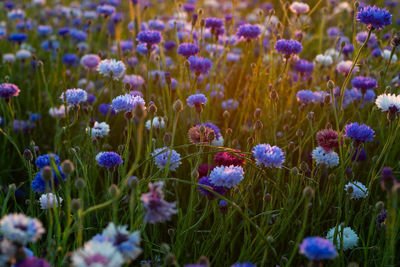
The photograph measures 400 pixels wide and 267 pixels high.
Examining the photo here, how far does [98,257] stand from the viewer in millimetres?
728

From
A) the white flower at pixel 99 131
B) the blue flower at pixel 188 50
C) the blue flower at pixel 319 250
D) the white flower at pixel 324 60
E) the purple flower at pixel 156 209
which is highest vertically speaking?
the blue flower at pixel 188 50

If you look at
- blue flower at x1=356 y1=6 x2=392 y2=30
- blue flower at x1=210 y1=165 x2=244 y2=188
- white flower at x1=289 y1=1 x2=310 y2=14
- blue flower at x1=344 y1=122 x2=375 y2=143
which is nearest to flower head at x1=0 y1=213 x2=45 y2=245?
blue flower at x1=210 y1=165 x2=244 y2=188

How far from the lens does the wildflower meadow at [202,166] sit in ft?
3.21

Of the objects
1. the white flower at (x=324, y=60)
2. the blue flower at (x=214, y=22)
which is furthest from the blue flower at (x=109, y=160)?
the white flower at (x=324, y=60)

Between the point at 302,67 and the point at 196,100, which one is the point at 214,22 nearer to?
the point at 302,67

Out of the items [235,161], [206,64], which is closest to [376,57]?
[206,64]

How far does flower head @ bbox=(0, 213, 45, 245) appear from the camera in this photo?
0.79 meters

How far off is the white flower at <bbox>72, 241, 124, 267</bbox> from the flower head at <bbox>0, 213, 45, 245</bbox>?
12 cm

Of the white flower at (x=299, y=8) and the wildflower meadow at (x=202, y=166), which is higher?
the white flower at (x=299, y=8)

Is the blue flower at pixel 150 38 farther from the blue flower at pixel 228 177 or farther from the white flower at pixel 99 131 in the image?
the blue flower at pixel 228 177

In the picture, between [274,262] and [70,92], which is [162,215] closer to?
[274,262]

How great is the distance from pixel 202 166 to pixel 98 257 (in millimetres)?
819

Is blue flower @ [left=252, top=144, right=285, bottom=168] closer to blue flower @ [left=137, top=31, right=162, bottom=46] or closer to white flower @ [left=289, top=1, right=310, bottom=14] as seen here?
blue flower @ [left=137, top=31, right=162, bottom=46]

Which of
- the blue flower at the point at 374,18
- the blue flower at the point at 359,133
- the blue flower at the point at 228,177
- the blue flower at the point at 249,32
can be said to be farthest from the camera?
the blue flower at the point at 249,32
